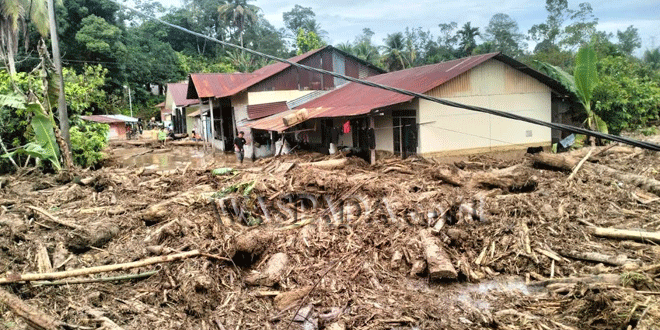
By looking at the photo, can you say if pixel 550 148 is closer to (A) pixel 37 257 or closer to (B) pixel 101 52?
(A) pixel 37 257

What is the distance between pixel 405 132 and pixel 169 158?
14.3 m

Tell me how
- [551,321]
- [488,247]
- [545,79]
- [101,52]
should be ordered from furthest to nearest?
[101,52] → [545,79] → [488,247] → [551,321]

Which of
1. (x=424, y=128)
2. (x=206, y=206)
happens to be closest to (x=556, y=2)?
(x=424, y=128)

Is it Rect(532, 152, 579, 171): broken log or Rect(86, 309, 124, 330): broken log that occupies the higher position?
Rect(532, 152, 579, 171): broken log

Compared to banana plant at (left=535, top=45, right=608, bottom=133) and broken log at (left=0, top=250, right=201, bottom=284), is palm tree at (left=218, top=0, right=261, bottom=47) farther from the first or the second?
broken log at (left=0, top=250, right=201, bottom=284)

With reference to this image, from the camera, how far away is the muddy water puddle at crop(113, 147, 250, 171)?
20331 millimetres

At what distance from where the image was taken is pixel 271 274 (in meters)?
6.71

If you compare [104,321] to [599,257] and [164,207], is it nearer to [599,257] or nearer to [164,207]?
[164,207]

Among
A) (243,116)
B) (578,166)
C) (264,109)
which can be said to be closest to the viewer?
(578,166)

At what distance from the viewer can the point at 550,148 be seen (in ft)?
54.0

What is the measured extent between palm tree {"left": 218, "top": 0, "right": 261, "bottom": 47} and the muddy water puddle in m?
33.5

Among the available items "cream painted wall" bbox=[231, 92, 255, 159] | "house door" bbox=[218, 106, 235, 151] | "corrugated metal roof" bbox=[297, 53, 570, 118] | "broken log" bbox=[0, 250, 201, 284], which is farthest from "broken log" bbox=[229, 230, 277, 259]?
"house door" bbox=[218, 106, 235, 151]

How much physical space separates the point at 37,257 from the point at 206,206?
3.18 m

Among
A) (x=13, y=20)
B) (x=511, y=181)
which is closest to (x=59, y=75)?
(x=13, y=20)
